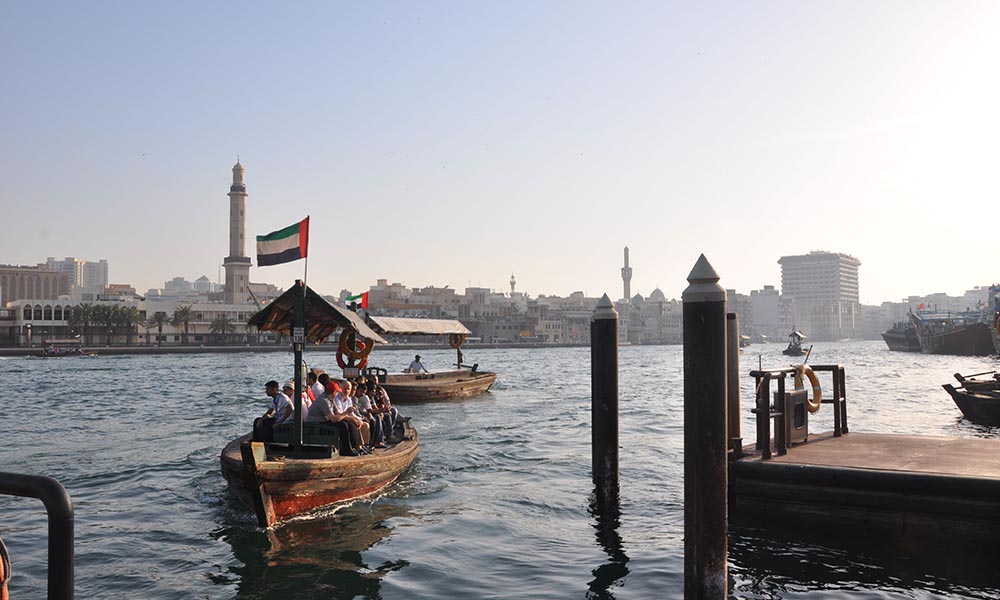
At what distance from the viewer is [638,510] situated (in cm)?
1378

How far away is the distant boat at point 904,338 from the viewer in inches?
4505

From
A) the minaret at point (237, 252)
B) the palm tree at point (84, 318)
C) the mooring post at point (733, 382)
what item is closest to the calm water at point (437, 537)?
the mooring post at point (733, 382)

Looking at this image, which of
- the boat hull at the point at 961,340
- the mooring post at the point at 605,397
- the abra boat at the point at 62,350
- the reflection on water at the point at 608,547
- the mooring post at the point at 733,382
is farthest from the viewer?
the abra boat at the point at 62,350

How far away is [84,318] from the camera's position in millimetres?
110312

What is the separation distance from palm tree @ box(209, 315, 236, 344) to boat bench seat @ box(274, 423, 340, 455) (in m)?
118

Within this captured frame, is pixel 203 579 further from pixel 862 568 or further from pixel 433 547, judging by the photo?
pixel 862 568

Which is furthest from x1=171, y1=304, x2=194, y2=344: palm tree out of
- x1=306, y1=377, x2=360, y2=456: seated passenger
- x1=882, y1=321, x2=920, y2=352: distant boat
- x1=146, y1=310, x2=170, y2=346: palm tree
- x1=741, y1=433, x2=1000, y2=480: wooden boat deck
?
x1=741, y1=433, x2=1000, y2=480: wooden boat deck

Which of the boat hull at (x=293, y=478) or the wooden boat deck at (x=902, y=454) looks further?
the boat hull at (x=293, y=478)

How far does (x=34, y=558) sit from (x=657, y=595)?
820 centimetres

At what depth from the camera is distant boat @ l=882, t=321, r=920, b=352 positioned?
11444 centimetres

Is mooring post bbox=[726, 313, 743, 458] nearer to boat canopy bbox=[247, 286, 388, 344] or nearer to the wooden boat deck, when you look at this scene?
the wooden boat deck

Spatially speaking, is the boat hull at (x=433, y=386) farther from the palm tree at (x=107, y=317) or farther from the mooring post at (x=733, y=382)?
the palm tree at (x=107, y=317)

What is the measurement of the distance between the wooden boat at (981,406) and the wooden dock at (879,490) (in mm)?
12928

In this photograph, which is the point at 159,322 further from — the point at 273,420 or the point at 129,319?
the point at 273,420
